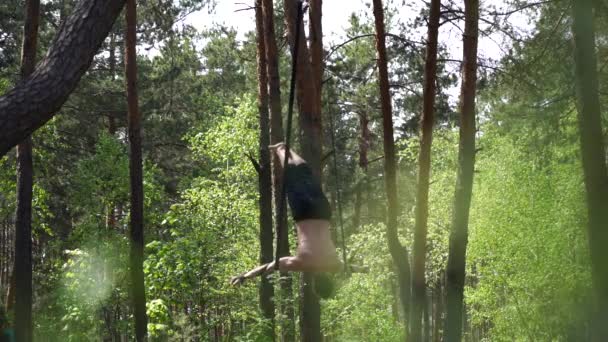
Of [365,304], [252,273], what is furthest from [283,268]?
[365,304]

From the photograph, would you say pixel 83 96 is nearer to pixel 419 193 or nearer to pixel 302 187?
pixel 419 193

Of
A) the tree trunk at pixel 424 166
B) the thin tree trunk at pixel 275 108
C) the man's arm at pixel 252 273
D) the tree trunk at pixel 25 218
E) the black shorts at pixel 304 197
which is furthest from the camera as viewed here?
the tree trunk at pixel 25 218

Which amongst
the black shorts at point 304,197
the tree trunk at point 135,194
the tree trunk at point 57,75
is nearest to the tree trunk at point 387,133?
the tree trunk at point 135,194

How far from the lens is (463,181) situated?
14.8m

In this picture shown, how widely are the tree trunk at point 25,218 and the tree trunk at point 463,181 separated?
28.2 feet

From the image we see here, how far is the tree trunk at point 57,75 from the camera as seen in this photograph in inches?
168

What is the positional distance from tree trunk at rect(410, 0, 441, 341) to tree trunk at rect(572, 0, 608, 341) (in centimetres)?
407

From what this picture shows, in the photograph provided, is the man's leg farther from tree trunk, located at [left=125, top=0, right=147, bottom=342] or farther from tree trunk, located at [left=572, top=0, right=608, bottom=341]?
tree trunk, located at [left=125, top=0, right=147, bottom=342]

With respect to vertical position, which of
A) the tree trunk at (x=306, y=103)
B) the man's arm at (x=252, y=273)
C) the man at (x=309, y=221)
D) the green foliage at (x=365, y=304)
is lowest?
the green foliage at (x=365, y=304)

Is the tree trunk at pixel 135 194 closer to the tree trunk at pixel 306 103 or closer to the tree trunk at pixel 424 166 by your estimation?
the tree trunk at pixel 424 166

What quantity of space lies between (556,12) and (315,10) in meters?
4.96

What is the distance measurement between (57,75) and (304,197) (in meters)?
1.74

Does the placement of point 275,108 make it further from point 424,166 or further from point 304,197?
point 304,197

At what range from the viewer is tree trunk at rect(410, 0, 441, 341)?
1594cm
